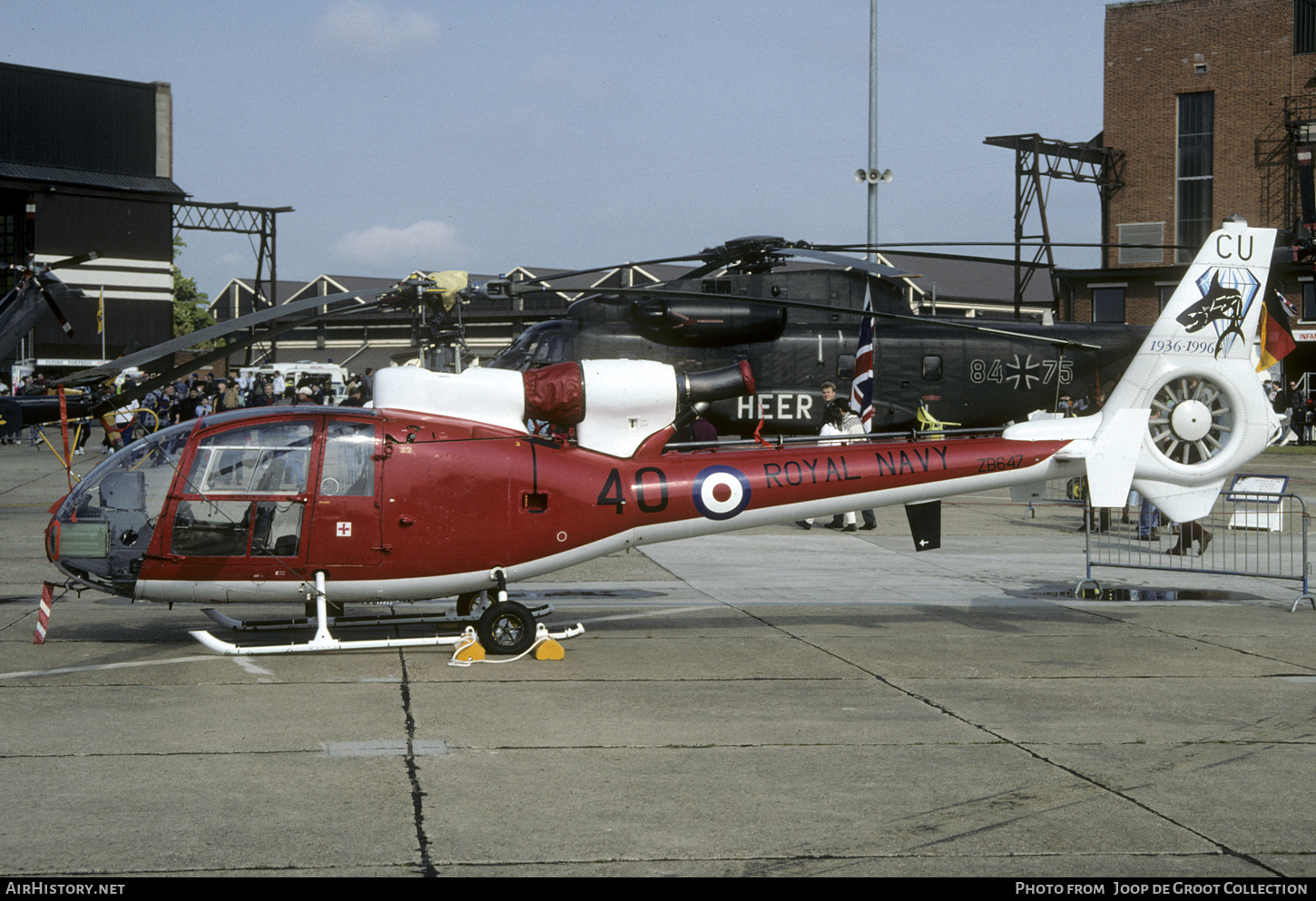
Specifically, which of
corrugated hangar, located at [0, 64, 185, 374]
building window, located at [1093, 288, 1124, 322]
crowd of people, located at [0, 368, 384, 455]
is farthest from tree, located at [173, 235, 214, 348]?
building window, located at [1093, 288, 1124, 322]

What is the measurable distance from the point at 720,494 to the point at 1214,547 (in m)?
9.23

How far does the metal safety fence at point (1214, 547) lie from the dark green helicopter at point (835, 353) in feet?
15.8

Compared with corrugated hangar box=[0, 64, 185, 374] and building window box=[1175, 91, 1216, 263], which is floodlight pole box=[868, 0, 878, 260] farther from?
corrugated hangar box=[0, 64, 185, 374]

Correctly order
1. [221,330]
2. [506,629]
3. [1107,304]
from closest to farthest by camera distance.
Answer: [221,330] < [506,629] < [1107,304]

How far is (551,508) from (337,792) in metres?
3.98

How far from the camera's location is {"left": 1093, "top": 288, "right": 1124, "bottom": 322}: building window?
53.3 meters

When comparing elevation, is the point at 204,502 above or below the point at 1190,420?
below

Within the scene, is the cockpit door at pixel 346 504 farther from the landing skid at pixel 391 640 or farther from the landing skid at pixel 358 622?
the landing skid at pixel 358 622

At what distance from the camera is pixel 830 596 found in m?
12.6

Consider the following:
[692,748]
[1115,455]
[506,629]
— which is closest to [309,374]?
[506,629]

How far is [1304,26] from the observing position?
47312 millimetres

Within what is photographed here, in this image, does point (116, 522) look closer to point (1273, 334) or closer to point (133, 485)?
point (133, 485)

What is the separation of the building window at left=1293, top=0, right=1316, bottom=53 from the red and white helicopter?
44167 millimetres
